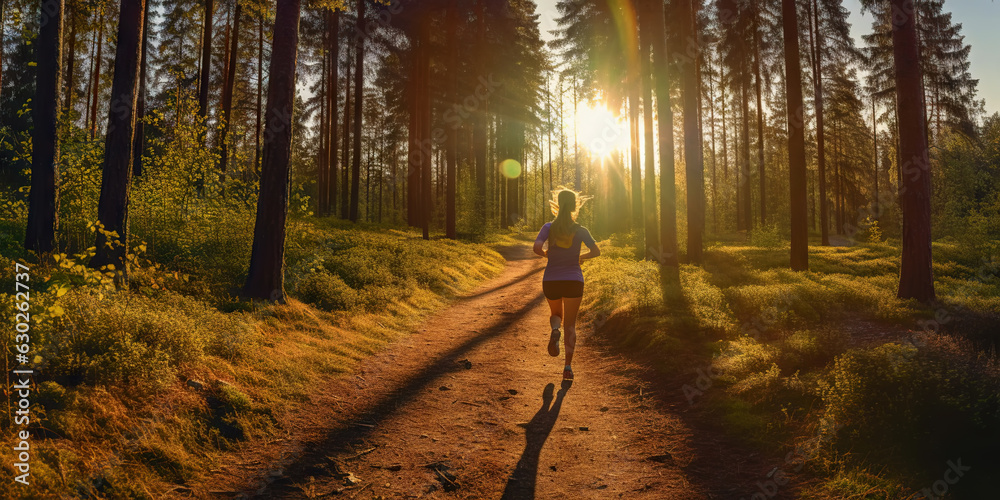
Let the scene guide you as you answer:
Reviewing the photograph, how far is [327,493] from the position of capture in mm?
3879

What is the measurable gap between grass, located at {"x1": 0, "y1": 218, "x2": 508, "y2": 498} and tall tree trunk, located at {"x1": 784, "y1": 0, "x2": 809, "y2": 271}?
42.1ft

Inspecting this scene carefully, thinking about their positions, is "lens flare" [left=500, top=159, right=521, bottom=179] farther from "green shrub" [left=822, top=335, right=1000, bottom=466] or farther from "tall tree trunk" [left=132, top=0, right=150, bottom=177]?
"green shrub" [left=822, top=335, right=1000, bottom=466]

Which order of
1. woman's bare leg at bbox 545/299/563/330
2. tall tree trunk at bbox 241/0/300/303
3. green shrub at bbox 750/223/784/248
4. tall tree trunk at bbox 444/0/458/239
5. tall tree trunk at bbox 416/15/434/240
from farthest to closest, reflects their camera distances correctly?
tall tree trunk at bbox 444/0/458/239
green shrub at bbox 750/223/784/248
tall tree trunk at bbox 416/15/434/240
tall tree trunk at bbox 241/0/300/303
woman's bare leg at bbox 545/299/563/330

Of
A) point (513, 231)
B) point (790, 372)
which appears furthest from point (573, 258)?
point (513, 231)

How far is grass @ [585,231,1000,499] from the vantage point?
12.2 ft

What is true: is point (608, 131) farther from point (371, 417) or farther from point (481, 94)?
Answer: point (371, 417)

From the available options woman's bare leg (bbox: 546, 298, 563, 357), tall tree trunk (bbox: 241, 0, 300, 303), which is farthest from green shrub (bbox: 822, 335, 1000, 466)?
tall tree trunk (bbox: 241, 0, 300, 303)

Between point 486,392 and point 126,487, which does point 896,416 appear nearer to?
point 486,392

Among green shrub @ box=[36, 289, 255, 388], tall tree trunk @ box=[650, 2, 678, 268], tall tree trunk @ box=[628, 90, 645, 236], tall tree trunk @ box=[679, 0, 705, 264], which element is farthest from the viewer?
tall tree trunk @ box=[628, 90, 645, 236]

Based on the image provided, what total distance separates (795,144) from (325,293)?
14288 millimetres

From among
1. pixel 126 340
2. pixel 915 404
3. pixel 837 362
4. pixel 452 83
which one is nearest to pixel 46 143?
pixel 126 340

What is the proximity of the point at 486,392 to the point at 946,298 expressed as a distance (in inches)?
410

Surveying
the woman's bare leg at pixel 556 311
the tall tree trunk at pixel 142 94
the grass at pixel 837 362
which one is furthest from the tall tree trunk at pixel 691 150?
the tall tree trunk at pixel 142 94

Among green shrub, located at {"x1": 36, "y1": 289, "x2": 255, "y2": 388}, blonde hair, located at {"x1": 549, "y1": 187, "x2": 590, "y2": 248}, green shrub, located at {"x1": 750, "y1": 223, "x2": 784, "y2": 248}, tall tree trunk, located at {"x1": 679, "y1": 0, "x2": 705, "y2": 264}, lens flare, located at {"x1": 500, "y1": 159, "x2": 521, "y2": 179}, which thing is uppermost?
lens flare, located at {"x1": 500, "y1": 159, "x2": 521, "y2": 179}
